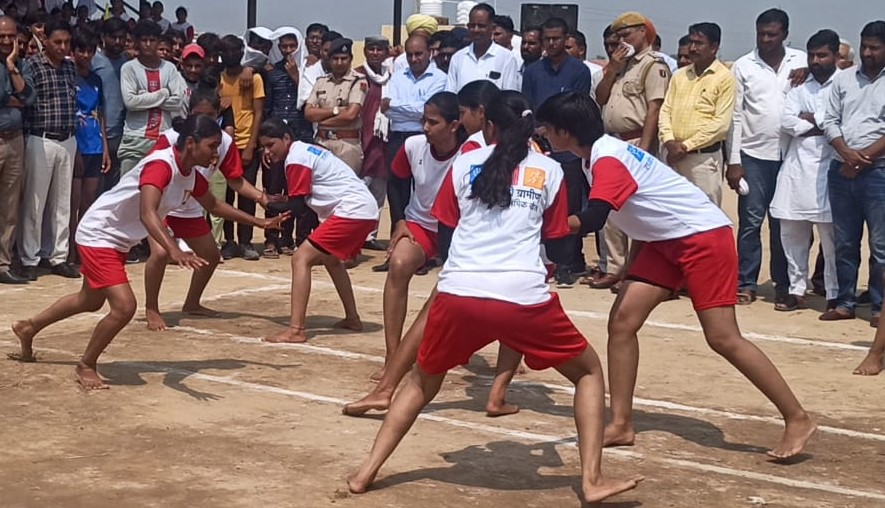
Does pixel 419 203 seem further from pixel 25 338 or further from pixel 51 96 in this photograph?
pixel 51 96

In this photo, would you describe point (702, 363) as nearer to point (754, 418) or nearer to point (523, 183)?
point (754, 418)

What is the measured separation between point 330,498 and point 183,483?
2.22 feet

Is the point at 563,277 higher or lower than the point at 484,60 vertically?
lower

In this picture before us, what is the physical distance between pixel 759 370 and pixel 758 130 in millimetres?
4977

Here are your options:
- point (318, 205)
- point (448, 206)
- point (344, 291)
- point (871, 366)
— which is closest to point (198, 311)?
point (344, 291)

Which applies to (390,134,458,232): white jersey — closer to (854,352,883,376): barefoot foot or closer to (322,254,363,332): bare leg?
(322,254,363,332): bare leg

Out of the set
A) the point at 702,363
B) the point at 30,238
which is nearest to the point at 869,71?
the point at 702,363

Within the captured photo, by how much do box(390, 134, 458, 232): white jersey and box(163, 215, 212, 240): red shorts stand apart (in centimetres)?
176

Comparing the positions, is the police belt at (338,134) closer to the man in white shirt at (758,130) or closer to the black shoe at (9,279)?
the black shoe at (9,279)

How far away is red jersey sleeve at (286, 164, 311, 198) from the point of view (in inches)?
358

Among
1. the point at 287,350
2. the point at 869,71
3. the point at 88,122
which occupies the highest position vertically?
the point at 869,71

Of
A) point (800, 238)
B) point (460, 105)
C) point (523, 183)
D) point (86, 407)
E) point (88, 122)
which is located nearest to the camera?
point (523, 183)

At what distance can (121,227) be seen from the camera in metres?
7.66

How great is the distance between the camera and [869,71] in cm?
995
